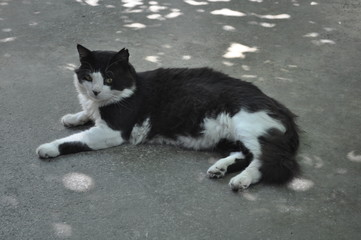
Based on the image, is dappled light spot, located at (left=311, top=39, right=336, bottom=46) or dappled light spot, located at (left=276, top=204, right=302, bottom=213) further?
dappled light spot, located at (left=311, top=39, right=336, bottom=46)

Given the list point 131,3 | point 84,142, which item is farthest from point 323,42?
point 84,142

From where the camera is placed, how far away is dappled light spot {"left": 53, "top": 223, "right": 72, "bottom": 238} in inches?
120

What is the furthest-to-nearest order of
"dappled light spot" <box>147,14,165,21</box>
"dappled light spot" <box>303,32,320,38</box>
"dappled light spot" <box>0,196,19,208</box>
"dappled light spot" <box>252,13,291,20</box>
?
"dappled light spot" <box>252,13,291,20</box> → "dappled light spot" <box>147,14,165,21</box> → "dappled light spot" <box>303,32,320,38</box> → "dappled light spot" <box>0,196,19,208</box>

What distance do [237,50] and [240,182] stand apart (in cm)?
290

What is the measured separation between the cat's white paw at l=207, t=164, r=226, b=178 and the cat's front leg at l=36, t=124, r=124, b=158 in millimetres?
853

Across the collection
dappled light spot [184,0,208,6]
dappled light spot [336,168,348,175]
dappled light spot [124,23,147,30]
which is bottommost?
dappled light spot [336,168,348,175]

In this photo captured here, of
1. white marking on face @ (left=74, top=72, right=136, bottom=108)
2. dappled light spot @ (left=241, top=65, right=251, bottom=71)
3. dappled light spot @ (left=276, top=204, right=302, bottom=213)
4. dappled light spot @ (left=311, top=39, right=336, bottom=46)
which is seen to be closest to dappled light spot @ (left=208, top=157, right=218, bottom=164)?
dappled light spot @ (left=276, top=204, right=302, bottom=213)

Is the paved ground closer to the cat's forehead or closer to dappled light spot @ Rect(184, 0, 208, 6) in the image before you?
dappled light spot @ Rect(184, 0, 208, 6)

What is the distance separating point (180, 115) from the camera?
3973mm

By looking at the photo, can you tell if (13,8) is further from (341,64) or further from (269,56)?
(341,64)

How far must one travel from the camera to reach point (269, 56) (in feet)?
19.3

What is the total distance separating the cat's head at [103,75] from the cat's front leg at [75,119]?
0.35 meters

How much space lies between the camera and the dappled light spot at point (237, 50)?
5.88 meters

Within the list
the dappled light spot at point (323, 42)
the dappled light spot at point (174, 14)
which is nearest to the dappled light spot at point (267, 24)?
the dappled light spot at point (323, 42)
